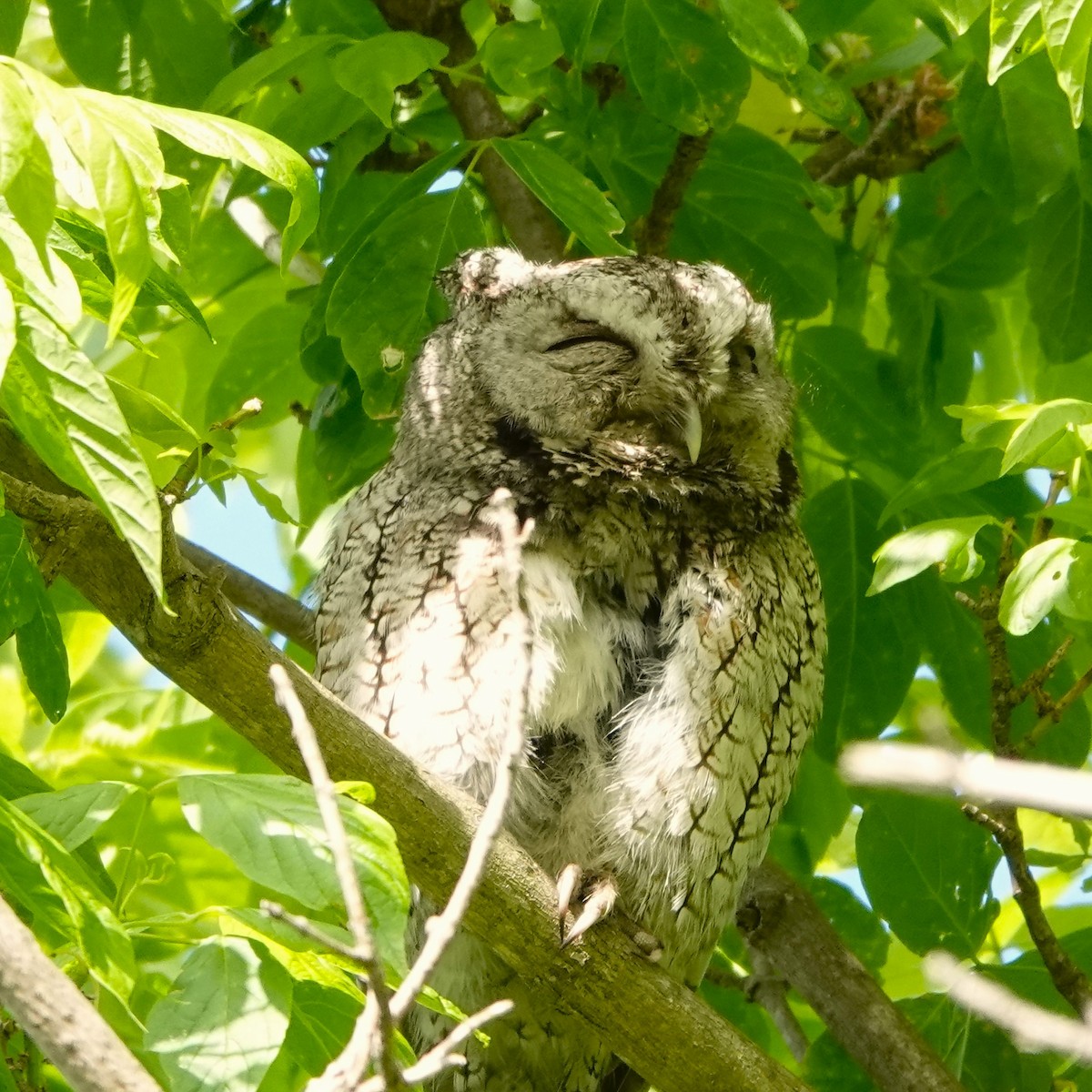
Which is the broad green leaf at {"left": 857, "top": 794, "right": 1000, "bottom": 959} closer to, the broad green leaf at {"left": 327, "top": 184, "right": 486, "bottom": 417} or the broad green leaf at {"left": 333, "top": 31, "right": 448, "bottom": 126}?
the broad green leaf at {"left": 327, "top": 184, "right": 486, "bottom": 417}

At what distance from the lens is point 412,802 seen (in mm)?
2012

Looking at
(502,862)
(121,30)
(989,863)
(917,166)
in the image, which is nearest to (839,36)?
(917,166)

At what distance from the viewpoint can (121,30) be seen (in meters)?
2.67

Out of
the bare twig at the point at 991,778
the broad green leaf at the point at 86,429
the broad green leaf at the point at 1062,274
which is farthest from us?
the broad green leaf at the point at 1062,274

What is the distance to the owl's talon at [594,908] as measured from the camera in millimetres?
2262

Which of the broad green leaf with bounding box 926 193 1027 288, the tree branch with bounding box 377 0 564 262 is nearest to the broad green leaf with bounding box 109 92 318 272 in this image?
the tree branch with bounding box 377 0 564 262

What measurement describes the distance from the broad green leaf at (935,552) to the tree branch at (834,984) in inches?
36.9

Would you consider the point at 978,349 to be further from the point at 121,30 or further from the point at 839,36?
the point at 121,30

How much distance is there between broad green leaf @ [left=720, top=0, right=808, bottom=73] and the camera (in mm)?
2297

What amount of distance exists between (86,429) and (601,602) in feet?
4.16

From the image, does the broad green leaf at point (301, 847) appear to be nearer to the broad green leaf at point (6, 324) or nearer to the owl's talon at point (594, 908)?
the broad green leaf at point (6, 324)

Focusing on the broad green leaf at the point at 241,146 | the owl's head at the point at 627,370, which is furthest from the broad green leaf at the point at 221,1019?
the owl's head at the point at 627,370

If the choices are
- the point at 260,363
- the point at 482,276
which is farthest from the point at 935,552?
the point at 260,363

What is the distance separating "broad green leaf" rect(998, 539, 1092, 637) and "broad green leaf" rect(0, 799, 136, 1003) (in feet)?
3.96
